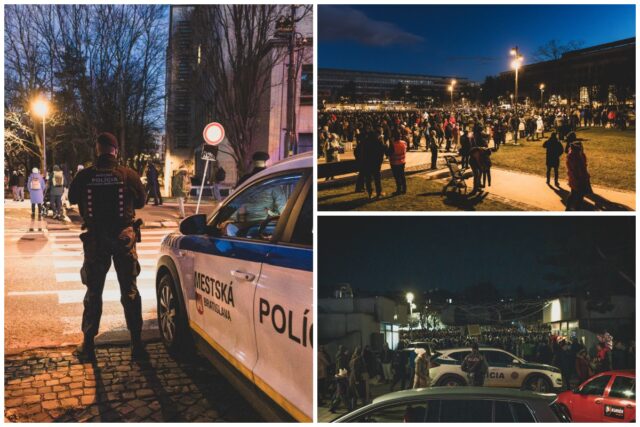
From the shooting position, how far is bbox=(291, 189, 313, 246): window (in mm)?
2775

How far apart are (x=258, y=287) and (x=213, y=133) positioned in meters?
2.87

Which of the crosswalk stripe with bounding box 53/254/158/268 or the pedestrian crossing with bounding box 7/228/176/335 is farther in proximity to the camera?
the crosswalk stripe with bounding box 53/254/158/268

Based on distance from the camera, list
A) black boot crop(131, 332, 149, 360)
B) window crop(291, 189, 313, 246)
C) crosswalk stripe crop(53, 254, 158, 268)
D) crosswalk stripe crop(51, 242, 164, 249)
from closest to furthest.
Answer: window crop(291, 189, 313, 246) < black boot crop(131, 332, 149, 360) < crosswalk stripe crop(51, 242, 164, 249) < crosswalk stripe crop(53, 254, 158, 268)

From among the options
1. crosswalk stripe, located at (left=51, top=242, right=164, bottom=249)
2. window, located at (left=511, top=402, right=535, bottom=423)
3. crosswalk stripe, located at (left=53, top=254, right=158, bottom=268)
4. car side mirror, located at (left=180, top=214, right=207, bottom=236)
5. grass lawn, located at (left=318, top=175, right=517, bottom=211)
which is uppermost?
grass lawn, located at (left=318, top=175, right=517, bottom=211)

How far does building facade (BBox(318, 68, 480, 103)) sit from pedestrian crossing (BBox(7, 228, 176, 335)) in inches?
77.5

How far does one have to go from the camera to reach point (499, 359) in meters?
3.58

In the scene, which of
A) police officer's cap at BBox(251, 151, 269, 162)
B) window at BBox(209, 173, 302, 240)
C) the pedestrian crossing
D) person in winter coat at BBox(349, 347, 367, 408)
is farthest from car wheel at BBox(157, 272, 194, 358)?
police officer's cap at BBox(251, 151, 269, 162)

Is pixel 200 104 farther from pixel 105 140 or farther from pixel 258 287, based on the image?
pixel 258 287

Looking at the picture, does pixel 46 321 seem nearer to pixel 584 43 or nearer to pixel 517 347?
pixel 517 347

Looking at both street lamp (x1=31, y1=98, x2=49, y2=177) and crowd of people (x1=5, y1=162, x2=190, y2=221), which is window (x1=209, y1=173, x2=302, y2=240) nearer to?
crowd of people (x1=5, y1=162, x2=190, y2=221)

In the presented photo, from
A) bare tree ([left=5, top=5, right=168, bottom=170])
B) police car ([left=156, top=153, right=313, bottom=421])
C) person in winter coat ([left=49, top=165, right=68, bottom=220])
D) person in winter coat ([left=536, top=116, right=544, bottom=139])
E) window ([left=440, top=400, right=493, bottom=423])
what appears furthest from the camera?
person in winter coat ([left=49, top=165, right=68, bottom=220])

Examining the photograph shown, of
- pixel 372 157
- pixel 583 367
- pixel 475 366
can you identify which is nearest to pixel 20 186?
pixel 372 157

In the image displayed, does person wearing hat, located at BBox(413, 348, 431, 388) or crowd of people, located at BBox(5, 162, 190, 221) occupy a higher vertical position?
crowd of people, located at BBox(5, 162, 190, 221)

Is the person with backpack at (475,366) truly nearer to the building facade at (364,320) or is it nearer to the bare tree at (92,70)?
the building facade at (364,320)
